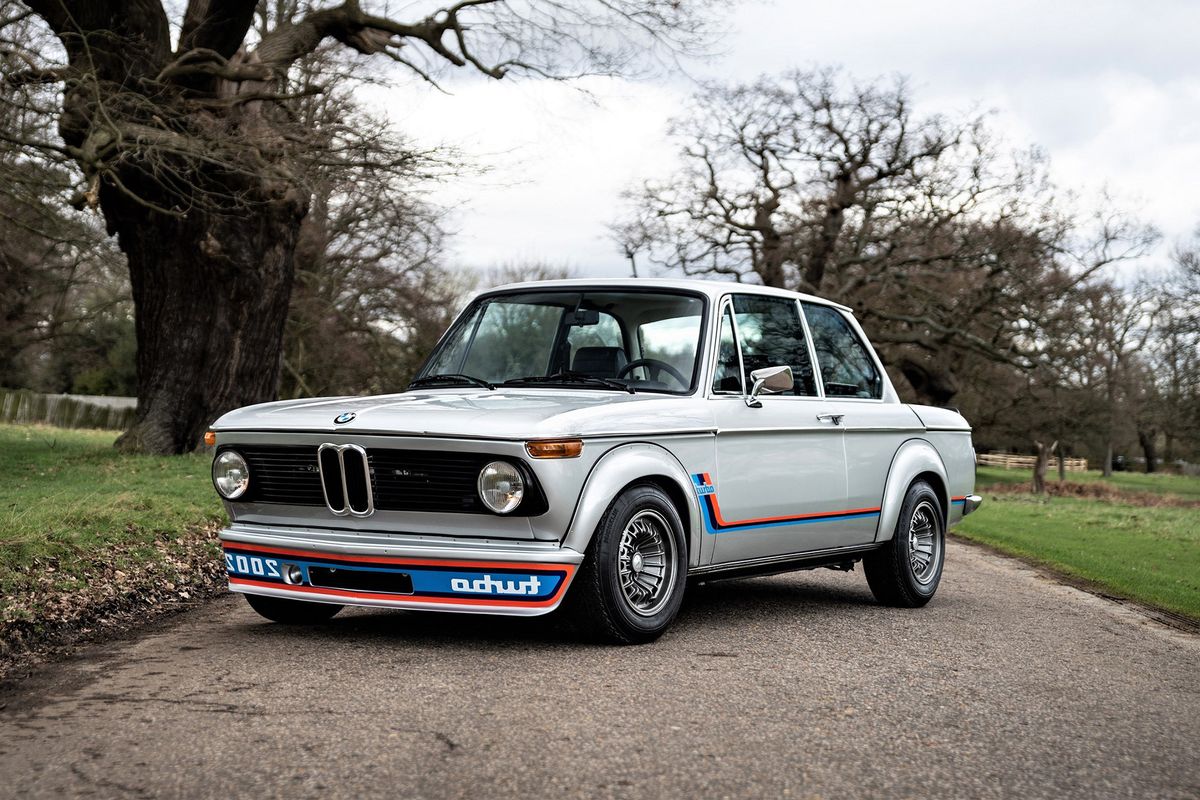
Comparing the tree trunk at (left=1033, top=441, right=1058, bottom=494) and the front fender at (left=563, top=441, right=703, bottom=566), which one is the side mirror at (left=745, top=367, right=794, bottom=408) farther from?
the tree trunk at (left=1033, top=441, right=1058, bottom=494)

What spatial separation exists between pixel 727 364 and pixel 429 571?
7.63 feet

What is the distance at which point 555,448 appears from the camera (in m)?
5.97

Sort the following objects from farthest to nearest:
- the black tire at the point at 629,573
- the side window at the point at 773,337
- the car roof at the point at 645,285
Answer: the side window at the point at 773,337 → the car roof at the point at 645,285 → the black tire at the point at 629,573

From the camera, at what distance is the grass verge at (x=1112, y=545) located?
37.4 feet

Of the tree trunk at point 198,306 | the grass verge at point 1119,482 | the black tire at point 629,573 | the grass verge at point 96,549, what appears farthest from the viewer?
the grass verge at point 1119,482

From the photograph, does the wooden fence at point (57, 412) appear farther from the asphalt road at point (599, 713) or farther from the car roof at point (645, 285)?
the asphalt road at point (599, 713)

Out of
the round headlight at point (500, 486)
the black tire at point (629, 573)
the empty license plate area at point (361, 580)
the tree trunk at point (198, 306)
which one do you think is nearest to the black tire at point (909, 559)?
the black tire at point (629, 573)

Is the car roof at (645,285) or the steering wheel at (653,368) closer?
the steering wheel at (653,368)

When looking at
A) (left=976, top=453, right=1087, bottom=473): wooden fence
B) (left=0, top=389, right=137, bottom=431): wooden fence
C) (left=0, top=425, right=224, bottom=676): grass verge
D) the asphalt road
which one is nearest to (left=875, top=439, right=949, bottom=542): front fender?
the asphalt road

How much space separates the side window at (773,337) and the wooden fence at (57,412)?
39706 mm

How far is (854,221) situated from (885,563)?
2586 cm

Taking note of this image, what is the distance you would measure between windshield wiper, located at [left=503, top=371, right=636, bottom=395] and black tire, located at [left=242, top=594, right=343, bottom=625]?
1.57 m

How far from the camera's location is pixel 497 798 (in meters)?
3.83

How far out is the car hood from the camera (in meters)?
6.01
